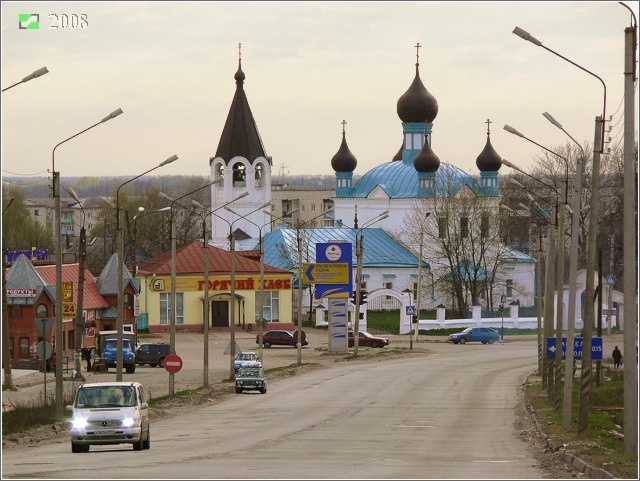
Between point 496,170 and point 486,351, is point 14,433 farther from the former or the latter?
point 496,170

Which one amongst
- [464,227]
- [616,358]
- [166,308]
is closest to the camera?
[616,358]

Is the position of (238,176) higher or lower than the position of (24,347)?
higher

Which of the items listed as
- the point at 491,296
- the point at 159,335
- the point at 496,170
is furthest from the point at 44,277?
the point at 496,170

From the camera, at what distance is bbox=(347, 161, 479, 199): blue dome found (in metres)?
99.2

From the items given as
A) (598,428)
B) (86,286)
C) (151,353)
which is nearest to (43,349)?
(598,428)

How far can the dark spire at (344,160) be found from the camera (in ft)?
347

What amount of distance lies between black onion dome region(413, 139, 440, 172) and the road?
47.5 meters

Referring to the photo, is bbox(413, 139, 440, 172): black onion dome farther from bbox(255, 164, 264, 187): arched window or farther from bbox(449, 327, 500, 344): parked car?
bbox(449, 327, 500, 344): parked car

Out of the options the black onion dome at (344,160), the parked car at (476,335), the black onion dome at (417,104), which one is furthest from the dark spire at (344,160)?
the parked car at (476,335)

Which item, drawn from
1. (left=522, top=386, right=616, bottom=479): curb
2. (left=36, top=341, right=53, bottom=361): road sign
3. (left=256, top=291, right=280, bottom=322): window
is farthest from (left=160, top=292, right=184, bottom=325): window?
(left=522, top=386, right=616, bottom=479): curb

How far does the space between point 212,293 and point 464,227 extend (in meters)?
17.7

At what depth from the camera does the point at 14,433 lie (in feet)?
95.1

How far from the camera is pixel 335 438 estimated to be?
27766mm

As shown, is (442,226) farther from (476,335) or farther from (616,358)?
(616,358)
